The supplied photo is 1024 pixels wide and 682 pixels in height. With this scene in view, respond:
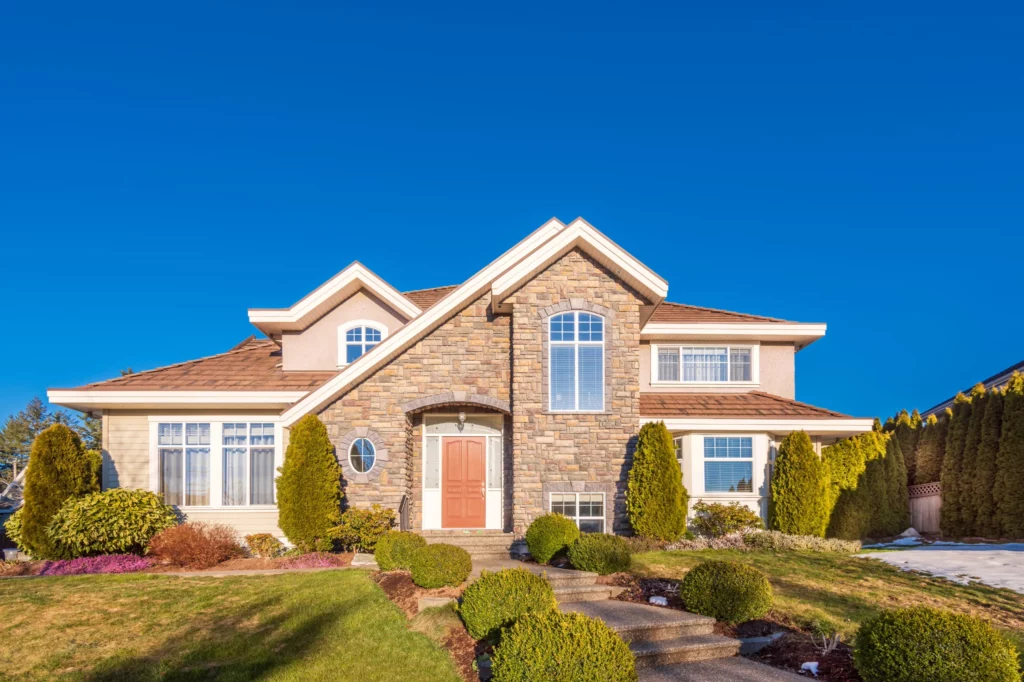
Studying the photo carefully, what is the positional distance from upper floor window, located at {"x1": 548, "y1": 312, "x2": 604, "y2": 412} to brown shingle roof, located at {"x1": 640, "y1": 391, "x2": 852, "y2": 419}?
1571 millimetres

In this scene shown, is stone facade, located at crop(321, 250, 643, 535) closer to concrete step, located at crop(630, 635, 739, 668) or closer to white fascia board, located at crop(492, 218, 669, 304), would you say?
white fascia board, located at crop(492, 218, 669, 304)

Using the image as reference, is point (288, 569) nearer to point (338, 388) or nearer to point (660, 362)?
point (338, 388)

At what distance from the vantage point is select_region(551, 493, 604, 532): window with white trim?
48.6ft

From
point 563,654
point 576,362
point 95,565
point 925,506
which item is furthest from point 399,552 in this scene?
point 925,506

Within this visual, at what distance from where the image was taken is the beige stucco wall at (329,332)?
17.6 meters

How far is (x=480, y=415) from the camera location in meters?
16.4

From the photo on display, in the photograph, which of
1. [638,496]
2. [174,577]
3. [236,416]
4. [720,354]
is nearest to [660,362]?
[720,354]

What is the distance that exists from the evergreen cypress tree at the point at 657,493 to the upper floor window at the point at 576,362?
1.41 meters

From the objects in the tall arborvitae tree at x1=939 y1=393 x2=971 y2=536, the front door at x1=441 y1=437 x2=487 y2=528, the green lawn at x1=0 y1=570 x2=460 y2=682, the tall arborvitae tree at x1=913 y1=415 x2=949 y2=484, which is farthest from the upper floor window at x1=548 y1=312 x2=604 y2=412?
the tall arborvitae tree at x1=913 y1=415 x2=949 y2=484

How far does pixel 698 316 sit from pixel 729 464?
417 centimetres

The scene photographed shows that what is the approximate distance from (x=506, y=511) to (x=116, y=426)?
8.47 m

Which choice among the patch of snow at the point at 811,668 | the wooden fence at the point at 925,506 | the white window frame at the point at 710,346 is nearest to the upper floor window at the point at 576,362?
the white window frame at the point at 710,346

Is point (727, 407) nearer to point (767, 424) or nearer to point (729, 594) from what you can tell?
point (767, 424)

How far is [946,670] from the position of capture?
5977 mm
